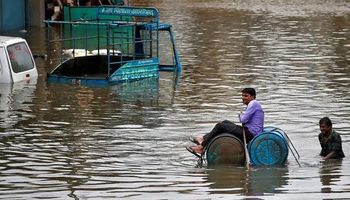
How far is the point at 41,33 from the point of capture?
45.0m

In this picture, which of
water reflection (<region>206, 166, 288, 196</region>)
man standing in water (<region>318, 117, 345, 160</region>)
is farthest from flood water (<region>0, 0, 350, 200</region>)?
man standing in water (<region>318, 117, 345, 160</region>)

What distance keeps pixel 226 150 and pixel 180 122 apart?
540 cm

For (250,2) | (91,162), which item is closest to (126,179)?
(91,162)

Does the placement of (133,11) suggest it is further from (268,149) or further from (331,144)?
(268,149)

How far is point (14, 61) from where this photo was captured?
2652cm

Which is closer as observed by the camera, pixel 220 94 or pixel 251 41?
pixel 220 94

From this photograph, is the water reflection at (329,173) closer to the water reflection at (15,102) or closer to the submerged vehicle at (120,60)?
the water reflection at (15,102)

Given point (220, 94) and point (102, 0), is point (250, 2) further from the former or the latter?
point (220, 94)

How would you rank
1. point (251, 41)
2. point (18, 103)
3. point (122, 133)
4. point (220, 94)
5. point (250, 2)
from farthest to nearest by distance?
point (250, 2), point (251, 41), point (220, 94), point (18, 103), point (122, 133)

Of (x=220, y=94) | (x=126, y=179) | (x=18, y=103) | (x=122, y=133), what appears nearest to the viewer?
(x=126, y=179)

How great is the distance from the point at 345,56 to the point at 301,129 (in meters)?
15.4

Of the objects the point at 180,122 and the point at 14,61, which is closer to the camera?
the point at 180,122

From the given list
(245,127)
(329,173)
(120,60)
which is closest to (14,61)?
(120,60)

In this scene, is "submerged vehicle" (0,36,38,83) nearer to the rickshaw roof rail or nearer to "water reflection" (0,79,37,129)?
"water reflection" (0,79,37,129)
